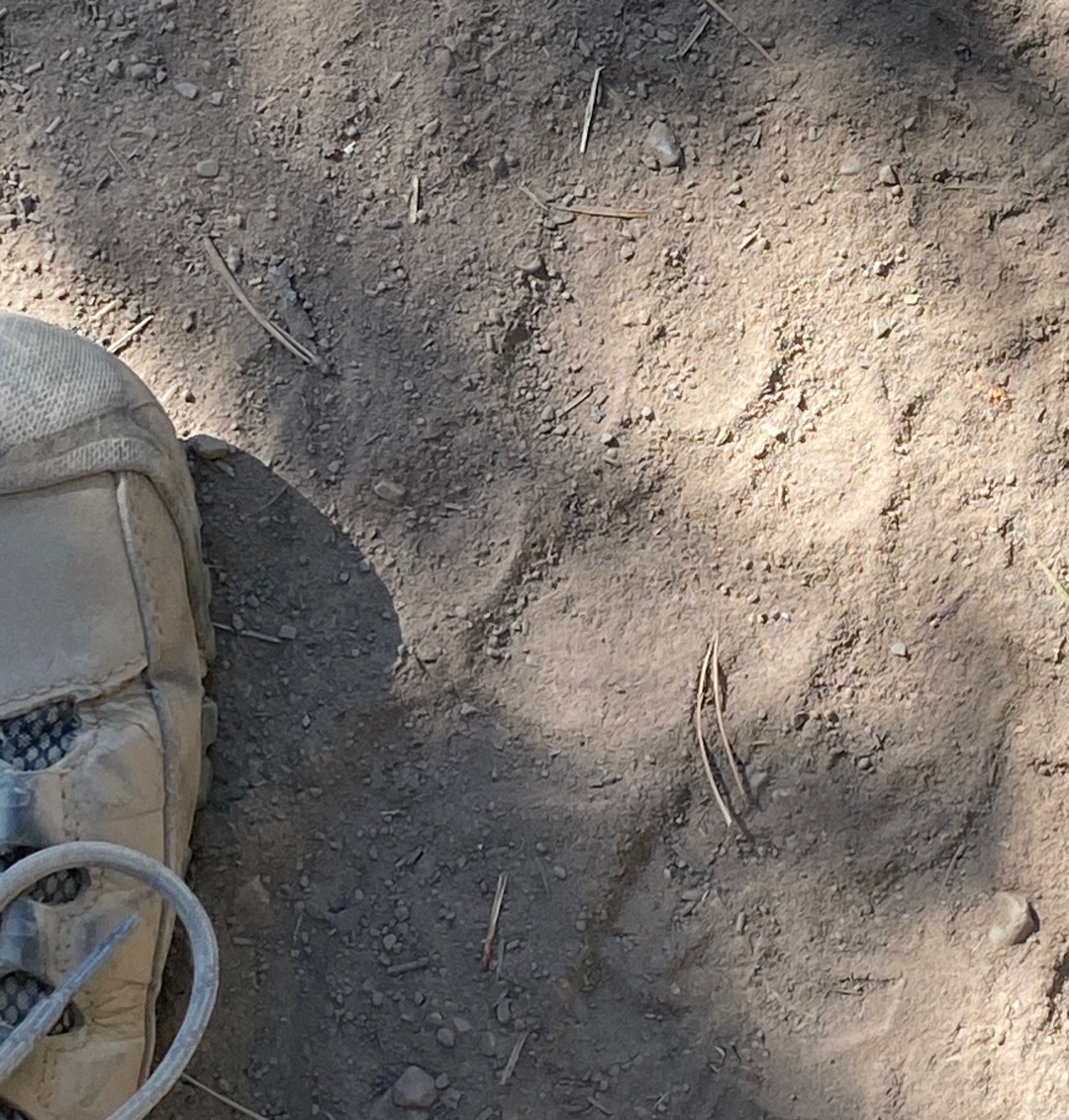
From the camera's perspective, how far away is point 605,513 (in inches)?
66.3

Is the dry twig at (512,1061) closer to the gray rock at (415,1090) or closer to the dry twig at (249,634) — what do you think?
the gray rock at (415,1090)

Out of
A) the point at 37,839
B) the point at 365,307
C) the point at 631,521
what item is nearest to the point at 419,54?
the point at 365,307

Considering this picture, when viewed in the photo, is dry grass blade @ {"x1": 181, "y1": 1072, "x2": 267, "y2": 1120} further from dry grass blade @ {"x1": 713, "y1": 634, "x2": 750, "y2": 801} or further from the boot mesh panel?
dry grass blade @ {"x1": 713, "y1": 634, "x2": 750, "y2": 801}

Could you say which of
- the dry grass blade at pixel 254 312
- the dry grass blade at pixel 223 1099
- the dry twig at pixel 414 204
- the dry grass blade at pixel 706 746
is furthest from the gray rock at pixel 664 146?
the dry grass blade at pixel 223 1099

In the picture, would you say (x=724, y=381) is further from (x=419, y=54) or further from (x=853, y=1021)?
(x=853, y=1021)

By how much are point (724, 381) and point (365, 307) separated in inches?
18.2

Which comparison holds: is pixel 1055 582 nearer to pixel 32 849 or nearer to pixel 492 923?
Result: pixel 492 923

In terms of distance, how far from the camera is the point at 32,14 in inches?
70.7

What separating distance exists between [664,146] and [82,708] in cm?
99

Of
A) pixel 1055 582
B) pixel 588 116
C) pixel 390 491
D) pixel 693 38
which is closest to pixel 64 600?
pixel 390 491

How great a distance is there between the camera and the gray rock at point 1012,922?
1.60 meters

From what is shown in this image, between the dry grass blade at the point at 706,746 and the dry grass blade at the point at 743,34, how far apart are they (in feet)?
2.48

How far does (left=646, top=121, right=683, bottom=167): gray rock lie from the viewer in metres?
1.73

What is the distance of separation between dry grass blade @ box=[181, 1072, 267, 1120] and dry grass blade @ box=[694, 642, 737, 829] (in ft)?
2.14
